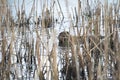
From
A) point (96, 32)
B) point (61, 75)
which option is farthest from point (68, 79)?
point (96, 32)

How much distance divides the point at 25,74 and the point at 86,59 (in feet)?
1.87

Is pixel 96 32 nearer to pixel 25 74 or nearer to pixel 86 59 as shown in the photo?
pixel 86 59

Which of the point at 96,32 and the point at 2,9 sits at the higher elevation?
the point at 2,9

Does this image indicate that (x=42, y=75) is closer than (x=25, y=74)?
Yes

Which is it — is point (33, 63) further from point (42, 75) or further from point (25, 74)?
point (42, 75)

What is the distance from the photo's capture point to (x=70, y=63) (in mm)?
3137

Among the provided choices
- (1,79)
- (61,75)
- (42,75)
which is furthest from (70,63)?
(1,79)

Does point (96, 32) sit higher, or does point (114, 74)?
point (96, 32)

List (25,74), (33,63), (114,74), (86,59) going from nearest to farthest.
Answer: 1. (114,74)
2. (86,59)
3. (25,74)
4. (33,63)

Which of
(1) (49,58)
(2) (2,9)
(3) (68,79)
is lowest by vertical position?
(3) (68,79)

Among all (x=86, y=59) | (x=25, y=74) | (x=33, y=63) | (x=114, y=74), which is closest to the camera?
(x=114, y=74)

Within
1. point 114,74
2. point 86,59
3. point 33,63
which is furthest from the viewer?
point 33,63

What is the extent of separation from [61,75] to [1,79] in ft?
1.78

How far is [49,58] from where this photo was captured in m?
2.89
